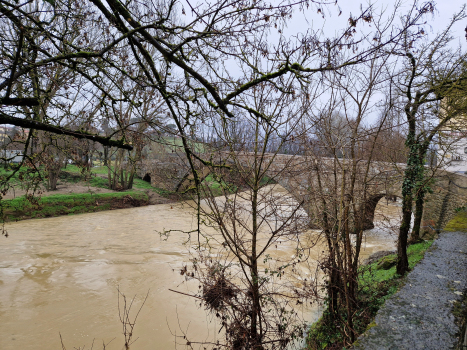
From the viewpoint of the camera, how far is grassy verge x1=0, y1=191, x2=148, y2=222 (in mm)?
11829

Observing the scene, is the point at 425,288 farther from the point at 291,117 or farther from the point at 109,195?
the point at 109,195

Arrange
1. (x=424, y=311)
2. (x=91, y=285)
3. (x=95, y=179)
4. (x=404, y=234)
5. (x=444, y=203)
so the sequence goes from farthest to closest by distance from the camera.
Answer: (x=95, y=179)
(x=444, y=203)
(x=91, y=285)
(x=404, y=234)
(x=424, y=311)

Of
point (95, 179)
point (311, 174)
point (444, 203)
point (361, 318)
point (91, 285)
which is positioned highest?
point (311, 174)

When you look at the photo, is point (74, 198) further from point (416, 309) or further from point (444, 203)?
point (444, 203)

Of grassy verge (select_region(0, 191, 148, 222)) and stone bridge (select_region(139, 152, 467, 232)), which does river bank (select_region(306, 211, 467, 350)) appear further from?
grassy verge (select_region(0, 191, 148, 222))

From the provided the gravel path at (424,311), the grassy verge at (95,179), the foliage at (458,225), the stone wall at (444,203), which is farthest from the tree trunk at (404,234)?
the grassy verge at (95,179)

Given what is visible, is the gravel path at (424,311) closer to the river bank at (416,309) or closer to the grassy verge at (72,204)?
the river bank at (416,309)

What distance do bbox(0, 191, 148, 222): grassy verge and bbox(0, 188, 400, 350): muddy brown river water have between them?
0.52 meters

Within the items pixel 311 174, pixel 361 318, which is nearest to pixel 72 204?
pixel 311 174

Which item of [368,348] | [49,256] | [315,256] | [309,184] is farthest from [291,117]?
[49,256]

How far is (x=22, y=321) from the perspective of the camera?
516 centimetres

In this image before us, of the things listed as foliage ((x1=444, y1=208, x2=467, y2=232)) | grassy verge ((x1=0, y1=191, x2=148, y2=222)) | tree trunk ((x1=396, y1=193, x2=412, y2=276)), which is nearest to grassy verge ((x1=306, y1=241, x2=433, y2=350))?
tree trunk ((x1=396, y1=193, x2=412, y2=276))

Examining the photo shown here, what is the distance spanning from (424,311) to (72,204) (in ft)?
46.2

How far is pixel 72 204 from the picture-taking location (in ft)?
45.6
